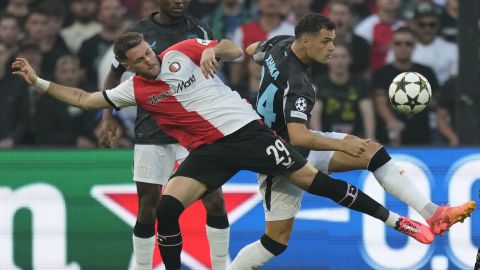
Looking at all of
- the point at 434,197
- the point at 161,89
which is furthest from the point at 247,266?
the point at 434,197

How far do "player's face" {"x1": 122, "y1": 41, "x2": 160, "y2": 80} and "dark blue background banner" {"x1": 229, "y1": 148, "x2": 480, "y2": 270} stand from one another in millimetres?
2272

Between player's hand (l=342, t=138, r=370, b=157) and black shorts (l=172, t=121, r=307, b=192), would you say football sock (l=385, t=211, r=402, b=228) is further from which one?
black shorts (l=172, t=121, r=307, b=192)

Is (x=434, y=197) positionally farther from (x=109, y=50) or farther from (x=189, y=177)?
(x=109, y=50)

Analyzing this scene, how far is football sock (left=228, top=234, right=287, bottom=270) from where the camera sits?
8.46 meters

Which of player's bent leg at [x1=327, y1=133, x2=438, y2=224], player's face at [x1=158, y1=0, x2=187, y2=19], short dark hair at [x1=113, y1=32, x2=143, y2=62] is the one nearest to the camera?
short dark hair at [x1=113, y1=32, x2=143, y2=62]

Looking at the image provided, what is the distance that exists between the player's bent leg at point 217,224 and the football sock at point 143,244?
1.47 feet

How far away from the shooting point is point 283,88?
26.6 ft

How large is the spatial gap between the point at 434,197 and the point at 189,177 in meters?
2.65

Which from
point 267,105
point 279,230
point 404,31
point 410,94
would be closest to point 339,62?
point 404,31

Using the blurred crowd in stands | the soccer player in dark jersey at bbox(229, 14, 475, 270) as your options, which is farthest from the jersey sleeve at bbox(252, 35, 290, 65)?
the blurred crowd in stands

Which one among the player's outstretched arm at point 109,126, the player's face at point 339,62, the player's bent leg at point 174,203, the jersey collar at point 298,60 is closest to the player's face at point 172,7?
the player's outstretched arm at point 109,126

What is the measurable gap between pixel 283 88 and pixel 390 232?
237 cm

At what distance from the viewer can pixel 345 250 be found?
9914 mm

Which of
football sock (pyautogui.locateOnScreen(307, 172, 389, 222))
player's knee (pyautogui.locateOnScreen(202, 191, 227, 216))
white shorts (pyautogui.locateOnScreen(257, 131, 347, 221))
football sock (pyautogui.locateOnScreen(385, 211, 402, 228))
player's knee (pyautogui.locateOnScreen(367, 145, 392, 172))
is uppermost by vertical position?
player's knee (pyautogui.locateOnScreen(367, 145, 392, 172))
